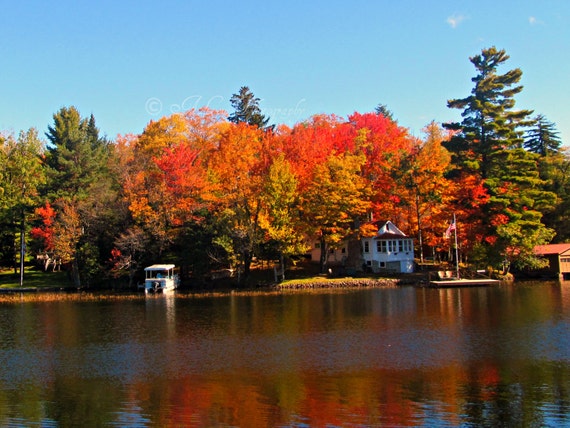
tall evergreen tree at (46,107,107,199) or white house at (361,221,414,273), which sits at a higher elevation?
tall evergreen tree at (46,107,107,199)

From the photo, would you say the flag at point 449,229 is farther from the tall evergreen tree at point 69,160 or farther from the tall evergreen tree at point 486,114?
the tall evergreen tree at point 69,160

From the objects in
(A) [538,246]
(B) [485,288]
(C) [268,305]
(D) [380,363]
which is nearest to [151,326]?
(C) [268,305]

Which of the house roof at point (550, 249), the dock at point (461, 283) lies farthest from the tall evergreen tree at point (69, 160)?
the house roof at point (550, 249)

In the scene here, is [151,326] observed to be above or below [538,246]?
below

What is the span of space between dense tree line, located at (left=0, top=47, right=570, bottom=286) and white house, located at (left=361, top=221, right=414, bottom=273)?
1.72 m

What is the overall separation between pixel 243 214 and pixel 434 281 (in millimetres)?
20847

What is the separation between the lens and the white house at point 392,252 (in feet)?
196

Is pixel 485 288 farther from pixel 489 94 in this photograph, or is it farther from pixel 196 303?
pixel 196 303

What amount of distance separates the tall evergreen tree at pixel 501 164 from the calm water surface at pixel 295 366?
16.1 metres

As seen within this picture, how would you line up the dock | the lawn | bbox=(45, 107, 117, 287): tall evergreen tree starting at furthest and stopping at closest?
the lawn, bbox=(45, 107, 117, 287): tall evergreen tree, the dock

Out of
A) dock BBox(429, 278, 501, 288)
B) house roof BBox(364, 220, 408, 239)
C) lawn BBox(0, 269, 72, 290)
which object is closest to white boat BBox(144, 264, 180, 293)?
lawn BBox(0, 269, 72, 290)

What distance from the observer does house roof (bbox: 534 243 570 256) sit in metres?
56.2

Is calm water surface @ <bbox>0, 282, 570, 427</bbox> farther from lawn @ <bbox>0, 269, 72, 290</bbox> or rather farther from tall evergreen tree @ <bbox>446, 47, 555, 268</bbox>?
lawn @ <bbox>0, 269, 72, 290</bbox>

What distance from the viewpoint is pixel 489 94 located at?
5884 centimetres
